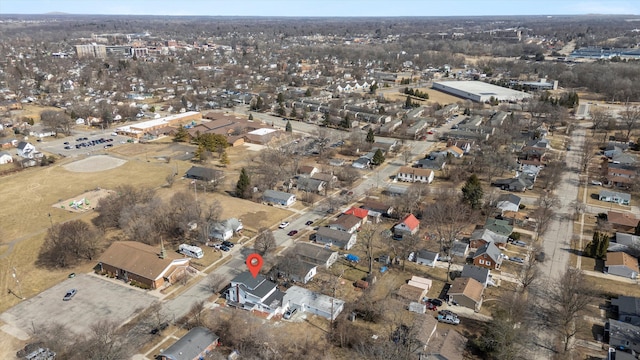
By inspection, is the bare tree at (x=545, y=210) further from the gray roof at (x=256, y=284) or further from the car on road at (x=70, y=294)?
the car on road at (x=70, y=294)

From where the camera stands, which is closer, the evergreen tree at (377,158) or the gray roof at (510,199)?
the gray roof at (510,199)

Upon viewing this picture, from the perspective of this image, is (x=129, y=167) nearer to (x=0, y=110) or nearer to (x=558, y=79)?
(x=0, y=110)

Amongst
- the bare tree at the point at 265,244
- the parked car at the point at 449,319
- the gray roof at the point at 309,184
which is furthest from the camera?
the gray roof at the point at 309,184

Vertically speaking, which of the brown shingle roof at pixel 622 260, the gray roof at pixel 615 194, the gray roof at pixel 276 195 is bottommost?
the brown shingle roof at pixel 622 260

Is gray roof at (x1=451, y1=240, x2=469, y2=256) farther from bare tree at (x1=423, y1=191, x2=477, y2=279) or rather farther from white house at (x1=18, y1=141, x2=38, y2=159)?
white house at (x1=18, y1=141, x2=38, y2=159)

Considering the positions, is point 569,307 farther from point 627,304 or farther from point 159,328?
point 159,328

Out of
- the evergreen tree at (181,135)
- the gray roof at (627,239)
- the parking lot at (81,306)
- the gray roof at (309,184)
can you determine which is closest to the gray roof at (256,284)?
the parking lot at (81,306)

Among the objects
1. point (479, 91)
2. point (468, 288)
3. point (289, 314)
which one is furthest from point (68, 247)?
point (479, 91)
